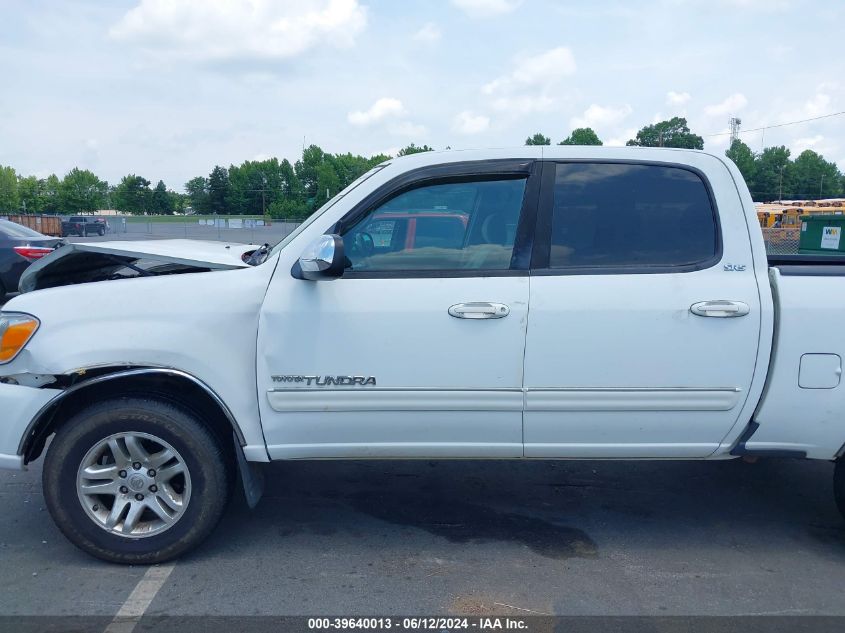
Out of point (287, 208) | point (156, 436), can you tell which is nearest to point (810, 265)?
point (156, 436)

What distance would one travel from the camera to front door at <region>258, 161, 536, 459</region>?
3.44 metres

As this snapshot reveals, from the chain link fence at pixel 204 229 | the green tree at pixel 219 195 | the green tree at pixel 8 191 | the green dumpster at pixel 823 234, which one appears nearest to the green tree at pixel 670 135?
the chain link fence at pixel 204 229

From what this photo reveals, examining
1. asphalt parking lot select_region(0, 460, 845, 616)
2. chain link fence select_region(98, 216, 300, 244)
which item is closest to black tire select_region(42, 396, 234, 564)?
asphalt parking lot select_region(0, 460, 845, 616)

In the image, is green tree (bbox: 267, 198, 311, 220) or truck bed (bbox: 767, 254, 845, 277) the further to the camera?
green tree (bbox: 267, 198, 311, 220)

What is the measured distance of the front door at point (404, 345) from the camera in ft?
11.3

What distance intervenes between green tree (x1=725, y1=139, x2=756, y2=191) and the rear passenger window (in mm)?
50797

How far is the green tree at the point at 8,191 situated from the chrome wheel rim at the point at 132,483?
7793cm

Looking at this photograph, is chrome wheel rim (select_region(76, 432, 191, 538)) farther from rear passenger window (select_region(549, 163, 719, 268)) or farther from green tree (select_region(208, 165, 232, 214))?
green tree (select_region(208, 165, 232, 214))

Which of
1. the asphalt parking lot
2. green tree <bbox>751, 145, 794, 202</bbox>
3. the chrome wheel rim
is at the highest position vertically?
green tree <bbox>751, 145, 794, 202</bbox>

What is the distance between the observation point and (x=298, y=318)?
11.4 ft

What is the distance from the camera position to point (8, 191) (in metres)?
79.5

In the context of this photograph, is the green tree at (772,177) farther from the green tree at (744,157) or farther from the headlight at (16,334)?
the headlight at (16,334)

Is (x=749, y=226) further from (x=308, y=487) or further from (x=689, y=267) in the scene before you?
(x=308, y=487)

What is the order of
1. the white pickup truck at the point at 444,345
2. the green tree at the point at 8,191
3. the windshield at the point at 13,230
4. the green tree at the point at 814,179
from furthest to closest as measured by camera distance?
1. the green tree at the point at 8,191
2. the green tree at the point at 814,179
3. the windshield at the point at 13,230
4. the white pickup truck at the point at 444,345
